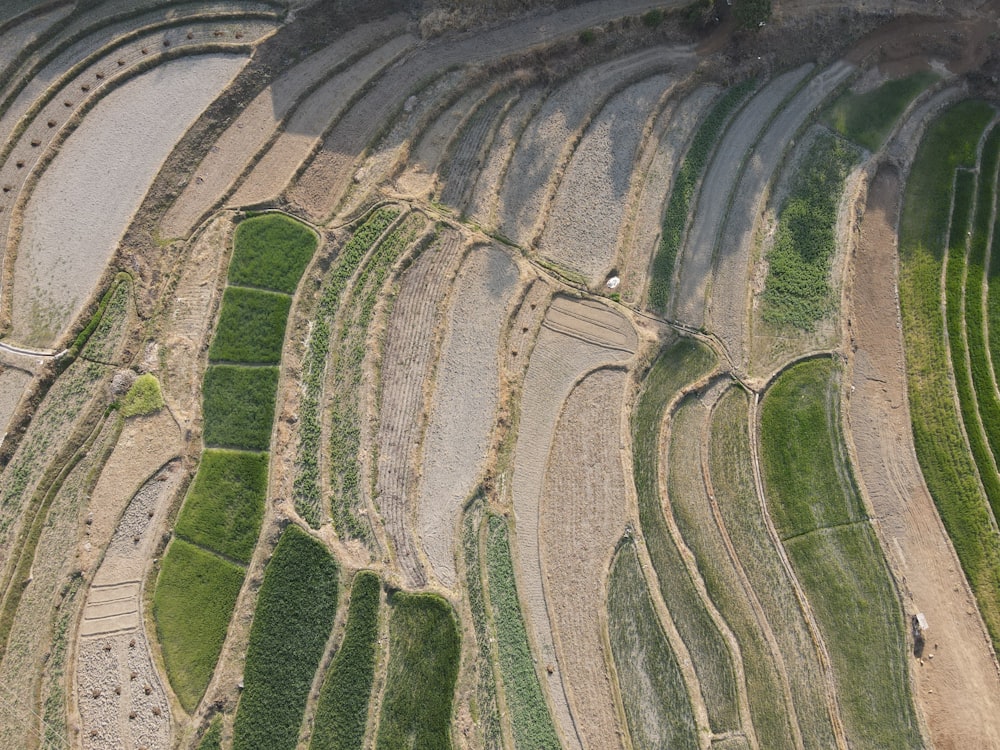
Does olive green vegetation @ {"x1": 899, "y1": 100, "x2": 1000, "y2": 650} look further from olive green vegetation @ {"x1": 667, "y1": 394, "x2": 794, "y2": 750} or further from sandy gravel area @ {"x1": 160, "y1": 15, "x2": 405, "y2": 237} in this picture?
sandy gravel area @ {"x1": 160, "y1": 15, "x2": 405, "y2": 237}

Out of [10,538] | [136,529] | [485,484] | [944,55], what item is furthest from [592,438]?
[944,55]

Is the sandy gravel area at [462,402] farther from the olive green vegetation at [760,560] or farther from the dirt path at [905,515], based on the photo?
the dirt path at [905,515]

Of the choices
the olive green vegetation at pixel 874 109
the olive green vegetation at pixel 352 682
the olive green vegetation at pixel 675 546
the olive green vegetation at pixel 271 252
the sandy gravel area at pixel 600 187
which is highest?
the olive green vegetation at pixel 874 109

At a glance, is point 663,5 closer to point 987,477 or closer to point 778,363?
point 778,363

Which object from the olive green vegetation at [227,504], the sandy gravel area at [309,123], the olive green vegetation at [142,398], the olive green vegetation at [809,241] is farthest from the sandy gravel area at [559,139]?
the olive green vegetation at [142,398]

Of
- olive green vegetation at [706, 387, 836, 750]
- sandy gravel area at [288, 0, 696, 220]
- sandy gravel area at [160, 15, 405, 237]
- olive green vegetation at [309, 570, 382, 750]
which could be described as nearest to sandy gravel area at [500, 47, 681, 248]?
sandy gravel area at [288, 0, 696, 220]

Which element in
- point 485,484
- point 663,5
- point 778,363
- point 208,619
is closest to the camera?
point 208,619
